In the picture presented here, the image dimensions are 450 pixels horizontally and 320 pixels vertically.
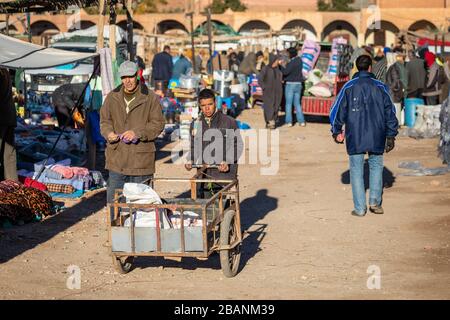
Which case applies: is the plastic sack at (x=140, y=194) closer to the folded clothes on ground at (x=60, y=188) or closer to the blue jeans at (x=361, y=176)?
the blue jeans at (x=361, y=176)

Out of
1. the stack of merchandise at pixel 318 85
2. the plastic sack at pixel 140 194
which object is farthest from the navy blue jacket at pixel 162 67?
the plastic sack at pixel 140 194

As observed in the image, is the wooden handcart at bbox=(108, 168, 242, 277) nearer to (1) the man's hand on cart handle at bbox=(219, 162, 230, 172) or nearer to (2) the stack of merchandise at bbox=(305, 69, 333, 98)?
(1) the man's hand on cart handle at bbox=(219, 162, 230, 172)

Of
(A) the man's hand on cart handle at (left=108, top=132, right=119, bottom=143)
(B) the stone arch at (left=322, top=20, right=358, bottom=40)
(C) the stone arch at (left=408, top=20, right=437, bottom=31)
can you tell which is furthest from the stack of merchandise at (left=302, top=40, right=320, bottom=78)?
(B) the stone arch at (left=322, top=20, right=358, bottom=40)

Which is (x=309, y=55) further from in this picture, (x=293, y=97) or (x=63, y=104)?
(x=63, y=104)

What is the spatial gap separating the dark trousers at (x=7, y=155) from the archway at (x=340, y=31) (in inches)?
2186

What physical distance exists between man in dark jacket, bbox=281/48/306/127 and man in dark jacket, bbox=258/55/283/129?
0.26 m

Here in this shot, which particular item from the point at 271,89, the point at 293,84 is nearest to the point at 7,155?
the point at 271,89

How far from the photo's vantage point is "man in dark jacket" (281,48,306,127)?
21.7 metres

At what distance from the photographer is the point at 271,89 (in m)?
21.6

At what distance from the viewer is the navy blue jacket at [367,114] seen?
10938mm

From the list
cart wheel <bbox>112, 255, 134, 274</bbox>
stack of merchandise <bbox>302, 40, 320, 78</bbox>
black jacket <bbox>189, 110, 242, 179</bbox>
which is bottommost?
cart wheel <bbox>112, 255, 134, 274</bbox>

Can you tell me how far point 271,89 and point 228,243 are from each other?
1374cm

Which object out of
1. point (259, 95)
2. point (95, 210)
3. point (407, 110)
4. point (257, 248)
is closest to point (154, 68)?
point (259, 95)

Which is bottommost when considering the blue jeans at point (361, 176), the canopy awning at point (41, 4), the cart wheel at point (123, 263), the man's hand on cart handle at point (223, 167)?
the cart wheel at point (123, 263)
